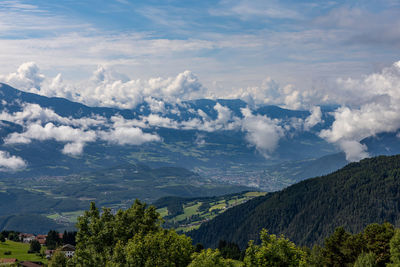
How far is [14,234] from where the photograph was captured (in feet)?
578

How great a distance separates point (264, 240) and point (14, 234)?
511 ft

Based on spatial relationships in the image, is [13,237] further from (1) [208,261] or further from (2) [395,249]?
(2) [395,249]

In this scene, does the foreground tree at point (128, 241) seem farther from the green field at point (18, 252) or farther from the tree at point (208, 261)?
the green field at point (18, 252)

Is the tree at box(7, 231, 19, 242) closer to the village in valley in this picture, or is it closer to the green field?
the village in valley

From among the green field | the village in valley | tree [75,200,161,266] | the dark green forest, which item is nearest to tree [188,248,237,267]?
the dark green forest

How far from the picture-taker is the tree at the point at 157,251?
53356mm

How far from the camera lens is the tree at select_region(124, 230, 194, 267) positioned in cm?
5336

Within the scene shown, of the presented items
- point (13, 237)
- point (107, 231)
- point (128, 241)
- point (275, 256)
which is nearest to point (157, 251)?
point (128, 241)

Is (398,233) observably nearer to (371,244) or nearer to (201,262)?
(371,244)

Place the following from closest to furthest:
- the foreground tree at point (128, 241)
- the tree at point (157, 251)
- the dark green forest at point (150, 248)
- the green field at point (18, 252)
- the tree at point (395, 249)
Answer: the dark green forest at point (150, 248) < the tree at point (157, 251) < the foreground tree at point (128, 241) < the tree at point (395, 249) < the green field at point (18, 252)

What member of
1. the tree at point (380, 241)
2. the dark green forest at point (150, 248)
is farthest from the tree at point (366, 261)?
the tree at point (380, 241)

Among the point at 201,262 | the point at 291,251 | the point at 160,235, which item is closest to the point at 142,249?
the point at 160,235

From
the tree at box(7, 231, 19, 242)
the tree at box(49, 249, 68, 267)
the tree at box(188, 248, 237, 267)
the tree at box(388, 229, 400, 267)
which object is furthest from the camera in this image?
the tree at box(7, 231, 19, 242)

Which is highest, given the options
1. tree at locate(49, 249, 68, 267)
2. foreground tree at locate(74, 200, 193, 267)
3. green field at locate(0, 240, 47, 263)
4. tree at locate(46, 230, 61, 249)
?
foreground tree at locate(74, 200, 193, 267)
